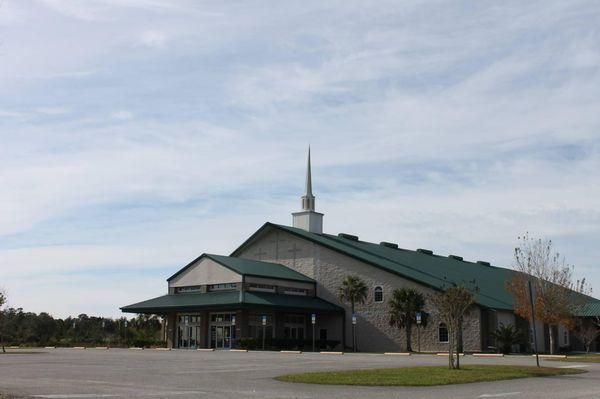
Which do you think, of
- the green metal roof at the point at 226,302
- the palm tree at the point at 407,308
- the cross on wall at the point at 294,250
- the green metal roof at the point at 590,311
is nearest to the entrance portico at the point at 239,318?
the green metal roof at the point at 226,302

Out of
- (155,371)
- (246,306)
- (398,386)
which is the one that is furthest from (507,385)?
(246,306)

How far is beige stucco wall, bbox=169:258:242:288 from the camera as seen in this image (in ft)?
188

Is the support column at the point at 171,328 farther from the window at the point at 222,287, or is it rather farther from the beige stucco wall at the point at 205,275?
the window at the point at 222,287

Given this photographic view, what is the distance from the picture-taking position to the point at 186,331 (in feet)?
195

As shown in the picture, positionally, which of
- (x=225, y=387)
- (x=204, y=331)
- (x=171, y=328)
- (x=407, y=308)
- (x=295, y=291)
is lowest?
(x=225, y=387)

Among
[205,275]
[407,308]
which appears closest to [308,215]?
[205,275]

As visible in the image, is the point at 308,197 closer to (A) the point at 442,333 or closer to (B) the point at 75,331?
(A) the point at 442,333

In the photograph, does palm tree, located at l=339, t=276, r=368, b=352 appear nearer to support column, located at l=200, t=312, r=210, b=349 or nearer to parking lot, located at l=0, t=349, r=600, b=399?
support column, located at l=200, t=312, r=210, b=349

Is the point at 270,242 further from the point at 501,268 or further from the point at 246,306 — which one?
the point at 501,268

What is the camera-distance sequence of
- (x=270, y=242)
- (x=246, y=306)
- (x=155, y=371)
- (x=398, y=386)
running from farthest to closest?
1. (x=270, y=242)
2. (x=246, y=306)
3. (x=155, y=371)
4. (x=398, y=386)

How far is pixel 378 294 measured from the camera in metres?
56.9

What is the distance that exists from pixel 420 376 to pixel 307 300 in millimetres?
39070

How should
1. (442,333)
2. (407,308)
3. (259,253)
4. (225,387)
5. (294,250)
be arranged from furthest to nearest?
1. (259,253)
2. (294,250)
3. (442,333)
4. (407,308)
5. (225,387)

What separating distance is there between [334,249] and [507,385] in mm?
41007
